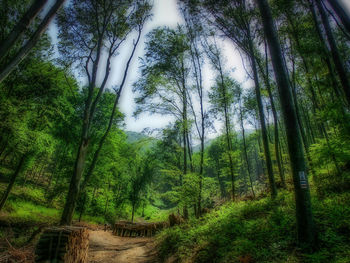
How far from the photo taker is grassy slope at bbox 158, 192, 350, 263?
3.30 meters

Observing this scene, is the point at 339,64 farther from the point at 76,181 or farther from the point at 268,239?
the point at 76,181

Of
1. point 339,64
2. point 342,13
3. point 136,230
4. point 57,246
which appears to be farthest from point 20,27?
point 136,230

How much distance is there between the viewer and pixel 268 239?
4195mm

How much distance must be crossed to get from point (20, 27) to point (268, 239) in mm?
7957

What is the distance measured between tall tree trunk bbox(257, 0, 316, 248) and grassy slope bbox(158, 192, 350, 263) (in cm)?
29

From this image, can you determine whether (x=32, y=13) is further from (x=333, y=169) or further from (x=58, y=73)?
(x=333, y=169)

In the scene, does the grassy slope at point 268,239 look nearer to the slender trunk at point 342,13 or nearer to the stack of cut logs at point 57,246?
the stack of cut logs at point 57,246

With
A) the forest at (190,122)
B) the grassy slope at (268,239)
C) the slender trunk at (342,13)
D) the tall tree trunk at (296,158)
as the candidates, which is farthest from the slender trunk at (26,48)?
the slender trunk at (342,13)

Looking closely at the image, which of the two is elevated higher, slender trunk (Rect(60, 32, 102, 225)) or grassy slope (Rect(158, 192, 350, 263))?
slender trunk (Rect(60, 32, 102, 225))

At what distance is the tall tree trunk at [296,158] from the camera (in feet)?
11.8

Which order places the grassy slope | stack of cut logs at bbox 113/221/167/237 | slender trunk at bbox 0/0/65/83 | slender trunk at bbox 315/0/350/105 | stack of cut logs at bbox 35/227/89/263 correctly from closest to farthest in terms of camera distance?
stack of cut logs at bbox 35/227/89/263
the grassy slope
slender trunk at bbox 0/0/65/83
slender trunk at bbox 315/0/350/105
stack of cut logs at bbox 113/221/167/237

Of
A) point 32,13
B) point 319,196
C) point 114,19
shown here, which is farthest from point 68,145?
point 319,196

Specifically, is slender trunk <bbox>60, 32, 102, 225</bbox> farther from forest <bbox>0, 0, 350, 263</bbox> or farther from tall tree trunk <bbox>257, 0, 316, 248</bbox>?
tall tree trunk <bbox>257, 0, 316, 248</bbox>

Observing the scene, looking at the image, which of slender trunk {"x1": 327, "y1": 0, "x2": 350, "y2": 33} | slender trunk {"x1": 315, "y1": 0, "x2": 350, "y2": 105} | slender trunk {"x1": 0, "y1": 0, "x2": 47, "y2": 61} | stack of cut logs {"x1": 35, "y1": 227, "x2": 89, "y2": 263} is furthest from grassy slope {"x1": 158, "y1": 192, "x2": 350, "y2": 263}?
slender trunk {"x1": 0, "y1": 0, "x2": 47, "y2": 61}
